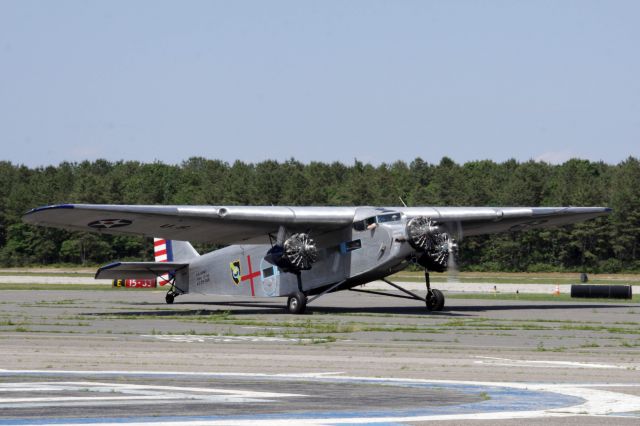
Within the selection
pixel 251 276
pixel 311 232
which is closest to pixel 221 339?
pixel 311 232

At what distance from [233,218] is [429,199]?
80.5 m

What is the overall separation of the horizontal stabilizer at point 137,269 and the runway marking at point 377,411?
2349 cm

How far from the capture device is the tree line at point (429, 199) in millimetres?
97375

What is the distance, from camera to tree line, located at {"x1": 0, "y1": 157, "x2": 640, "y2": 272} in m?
97.4

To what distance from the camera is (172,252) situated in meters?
42.0

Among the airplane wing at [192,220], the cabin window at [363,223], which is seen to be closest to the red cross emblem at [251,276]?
the airplane wing at [192,220]

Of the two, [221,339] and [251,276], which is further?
[251,276]

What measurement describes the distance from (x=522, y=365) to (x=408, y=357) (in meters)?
2.23

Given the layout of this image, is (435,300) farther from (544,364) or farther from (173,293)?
(544,364)

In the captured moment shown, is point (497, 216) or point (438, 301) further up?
point (497, 216)

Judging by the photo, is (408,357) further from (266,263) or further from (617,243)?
(617,243)

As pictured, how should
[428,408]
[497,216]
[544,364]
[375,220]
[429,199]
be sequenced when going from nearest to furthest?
[428,408] < [544,364] < [375,220] < [497,216] < [429,199]

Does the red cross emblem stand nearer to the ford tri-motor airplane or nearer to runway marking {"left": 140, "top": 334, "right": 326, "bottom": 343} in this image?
the ford tri-motor airplane

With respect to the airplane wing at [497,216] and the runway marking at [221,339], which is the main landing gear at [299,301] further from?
the runway marking at [221,339]
